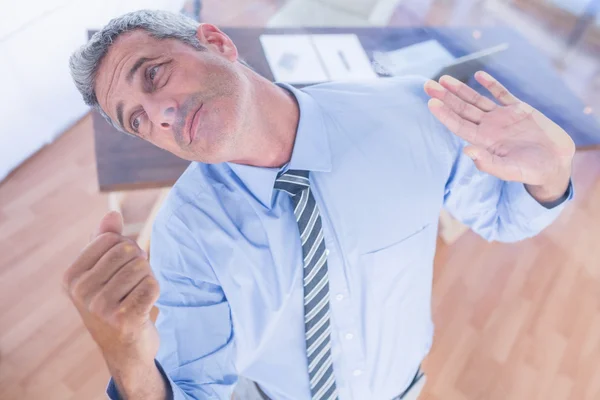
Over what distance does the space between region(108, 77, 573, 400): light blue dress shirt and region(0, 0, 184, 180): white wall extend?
1.71 metres

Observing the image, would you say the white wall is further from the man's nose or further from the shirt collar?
the shirt collar

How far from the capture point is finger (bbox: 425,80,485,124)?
1.03 meters

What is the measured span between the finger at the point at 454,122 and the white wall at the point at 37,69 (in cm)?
206

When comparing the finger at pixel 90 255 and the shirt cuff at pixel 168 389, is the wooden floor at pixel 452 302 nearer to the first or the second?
the shirt cuff at pixel 168 389

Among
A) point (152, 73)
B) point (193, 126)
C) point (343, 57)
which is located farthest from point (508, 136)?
point (343, 57)

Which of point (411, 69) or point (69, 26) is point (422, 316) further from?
point (69, 26)

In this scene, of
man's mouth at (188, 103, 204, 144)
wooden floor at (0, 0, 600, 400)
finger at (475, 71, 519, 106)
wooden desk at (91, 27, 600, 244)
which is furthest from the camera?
wooden floor at (0, 0, 600, 400)

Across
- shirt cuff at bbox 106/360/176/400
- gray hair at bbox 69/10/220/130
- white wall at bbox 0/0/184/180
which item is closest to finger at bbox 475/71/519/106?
gray hair at bbox 69/10/220/130

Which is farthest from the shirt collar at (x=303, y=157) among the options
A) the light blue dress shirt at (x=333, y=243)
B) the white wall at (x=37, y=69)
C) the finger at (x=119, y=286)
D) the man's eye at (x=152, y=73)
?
the white wall at (x=37, y=69)

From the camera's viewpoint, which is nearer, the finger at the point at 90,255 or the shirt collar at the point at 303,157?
the finger at the point at 90,255

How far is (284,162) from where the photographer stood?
3.56ft

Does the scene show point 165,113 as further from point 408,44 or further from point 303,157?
point 408,44

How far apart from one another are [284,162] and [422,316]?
55 centimetres

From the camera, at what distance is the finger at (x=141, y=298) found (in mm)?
676
